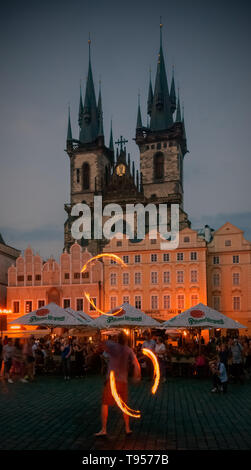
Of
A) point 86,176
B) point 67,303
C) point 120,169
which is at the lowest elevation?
point 67,303

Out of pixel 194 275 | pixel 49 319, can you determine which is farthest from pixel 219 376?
pixel 194 275

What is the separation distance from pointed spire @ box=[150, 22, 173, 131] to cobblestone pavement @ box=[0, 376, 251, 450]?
6145 cm

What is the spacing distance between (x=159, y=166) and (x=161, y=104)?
1053 centimetres

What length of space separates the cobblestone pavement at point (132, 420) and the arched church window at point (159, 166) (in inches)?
2200

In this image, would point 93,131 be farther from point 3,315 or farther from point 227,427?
point 227,427

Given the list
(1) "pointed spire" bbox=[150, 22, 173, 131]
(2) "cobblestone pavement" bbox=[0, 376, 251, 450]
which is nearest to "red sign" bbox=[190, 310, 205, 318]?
(2) "cobblestone pavement" bbox=[0, 376, 251, 450]

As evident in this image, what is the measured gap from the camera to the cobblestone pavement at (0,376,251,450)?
27.1ft

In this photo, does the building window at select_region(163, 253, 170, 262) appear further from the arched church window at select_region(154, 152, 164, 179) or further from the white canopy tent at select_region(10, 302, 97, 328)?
the white canopy tent at select_region(10, 302, 97, 328)

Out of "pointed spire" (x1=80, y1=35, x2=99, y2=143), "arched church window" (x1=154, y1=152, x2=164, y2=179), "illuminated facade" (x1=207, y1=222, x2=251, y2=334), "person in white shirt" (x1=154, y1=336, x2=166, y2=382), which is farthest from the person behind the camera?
"pointed spire" (x1=80, y1=35, x2=99, y2=143)

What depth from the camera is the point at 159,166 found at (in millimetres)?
71750

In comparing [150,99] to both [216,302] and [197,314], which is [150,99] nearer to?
[216,302]

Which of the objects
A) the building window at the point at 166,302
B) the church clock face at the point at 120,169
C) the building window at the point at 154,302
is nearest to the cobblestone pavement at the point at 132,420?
the building window at the point at 166,302

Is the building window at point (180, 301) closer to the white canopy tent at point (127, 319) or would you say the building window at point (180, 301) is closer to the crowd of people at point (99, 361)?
the crowd of people at point (99, 361)
